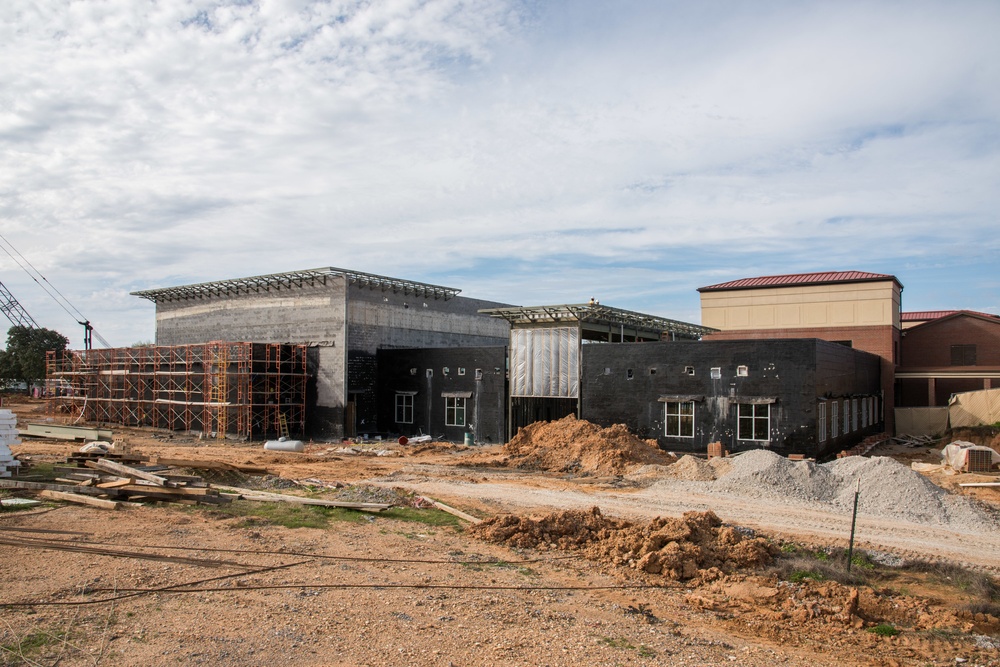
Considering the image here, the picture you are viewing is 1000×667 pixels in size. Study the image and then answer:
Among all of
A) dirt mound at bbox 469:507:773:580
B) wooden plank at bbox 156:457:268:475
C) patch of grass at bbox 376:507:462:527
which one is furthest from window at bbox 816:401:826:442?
wooden plank at bbox 156:457:268:475

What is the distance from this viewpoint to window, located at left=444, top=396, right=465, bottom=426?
32.6 metres

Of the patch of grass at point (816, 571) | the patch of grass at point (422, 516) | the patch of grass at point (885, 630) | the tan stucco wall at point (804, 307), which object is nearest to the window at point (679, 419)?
the patch of grass at point (422, 516)

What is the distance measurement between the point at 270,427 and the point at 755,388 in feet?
71.8

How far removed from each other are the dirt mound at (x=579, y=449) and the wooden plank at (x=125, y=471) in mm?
12301

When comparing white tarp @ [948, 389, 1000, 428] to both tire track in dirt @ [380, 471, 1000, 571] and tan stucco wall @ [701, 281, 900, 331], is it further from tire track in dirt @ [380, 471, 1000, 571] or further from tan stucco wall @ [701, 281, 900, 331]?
tire track in dirt @ [380, 471, 1000, 571]

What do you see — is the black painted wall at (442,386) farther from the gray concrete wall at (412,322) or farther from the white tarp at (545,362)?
the gray concrete wall at (412,322)

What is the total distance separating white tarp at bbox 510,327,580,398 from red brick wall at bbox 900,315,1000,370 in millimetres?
27455

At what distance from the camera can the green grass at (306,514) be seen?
14.7 meters

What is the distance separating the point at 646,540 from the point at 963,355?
133ft

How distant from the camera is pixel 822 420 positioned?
85.7 feet

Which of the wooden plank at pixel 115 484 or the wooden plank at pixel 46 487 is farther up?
the wooden plank at pixel 115 484

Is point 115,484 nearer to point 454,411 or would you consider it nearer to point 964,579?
point 964,579

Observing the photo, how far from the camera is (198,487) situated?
1675cm

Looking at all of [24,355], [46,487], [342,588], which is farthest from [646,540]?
[24,355]
